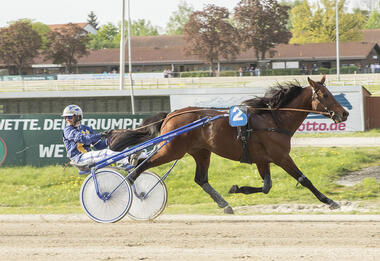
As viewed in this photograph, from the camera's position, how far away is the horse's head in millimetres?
7680

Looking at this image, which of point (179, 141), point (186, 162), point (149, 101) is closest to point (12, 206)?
point (186, 162)

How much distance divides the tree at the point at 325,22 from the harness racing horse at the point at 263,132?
49.1 metres

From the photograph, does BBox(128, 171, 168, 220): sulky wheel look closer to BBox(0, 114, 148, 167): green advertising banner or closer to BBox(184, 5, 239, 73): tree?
BBox(0, 114, 148, 167): green advertising banner

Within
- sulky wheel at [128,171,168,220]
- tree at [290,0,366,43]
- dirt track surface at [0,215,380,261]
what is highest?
tree at [290,0,366,43]

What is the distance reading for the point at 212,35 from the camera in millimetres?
47312

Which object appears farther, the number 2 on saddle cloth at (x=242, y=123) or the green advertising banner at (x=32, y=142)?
the green advertising banner at (x=32, y=142)

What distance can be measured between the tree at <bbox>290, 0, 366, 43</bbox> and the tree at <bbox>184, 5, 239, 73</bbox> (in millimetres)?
12610

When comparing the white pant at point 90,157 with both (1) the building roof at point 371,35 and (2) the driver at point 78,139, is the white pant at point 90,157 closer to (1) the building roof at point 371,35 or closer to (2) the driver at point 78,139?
(2) the driver at point 78,139

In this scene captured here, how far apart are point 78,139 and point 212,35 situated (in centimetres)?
4070

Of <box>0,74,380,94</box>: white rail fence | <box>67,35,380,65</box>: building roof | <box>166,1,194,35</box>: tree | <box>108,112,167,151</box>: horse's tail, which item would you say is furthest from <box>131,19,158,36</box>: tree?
<box>108,112,167,151</box>: horse's tail

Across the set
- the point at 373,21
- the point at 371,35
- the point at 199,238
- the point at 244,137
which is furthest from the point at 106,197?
the point at 373,21

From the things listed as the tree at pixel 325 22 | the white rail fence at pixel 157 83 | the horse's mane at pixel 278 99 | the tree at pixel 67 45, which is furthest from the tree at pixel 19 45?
the horse's mane at pixel 278 99

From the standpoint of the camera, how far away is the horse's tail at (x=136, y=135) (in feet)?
26.1

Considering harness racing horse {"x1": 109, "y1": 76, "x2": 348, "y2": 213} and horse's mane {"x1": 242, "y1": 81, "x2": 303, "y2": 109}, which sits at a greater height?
horse's mane {"x1": 242, "y1": 81, "x2": 303, "y2": 109}
